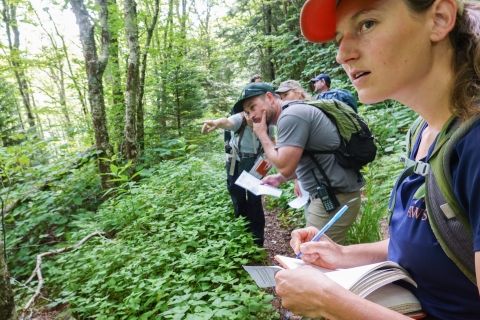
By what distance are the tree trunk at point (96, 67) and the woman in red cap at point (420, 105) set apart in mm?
5865

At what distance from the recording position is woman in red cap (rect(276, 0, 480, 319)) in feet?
2.38

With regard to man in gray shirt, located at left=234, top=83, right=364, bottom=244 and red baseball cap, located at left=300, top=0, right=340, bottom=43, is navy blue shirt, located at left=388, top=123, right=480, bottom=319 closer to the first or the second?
red baseball cap, located at left=300, top=0, right=340, bottom=43

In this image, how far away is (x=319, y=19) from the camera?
1.18 meters

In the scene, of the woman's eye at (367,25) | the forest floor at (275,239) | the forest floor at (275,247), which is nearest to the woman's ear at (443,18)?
the woman's eye at (367,25)

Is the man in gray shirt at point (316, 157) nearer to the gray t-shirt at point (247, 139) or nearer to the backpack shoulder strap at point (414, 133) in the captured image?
the backpack shoulder strap at point (414, 133)

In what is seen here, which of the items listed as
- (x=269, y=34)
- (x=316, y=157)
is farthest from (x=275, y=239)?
(x=269, y=34)

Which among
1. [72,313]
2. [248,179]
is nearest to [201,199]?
[248,179]

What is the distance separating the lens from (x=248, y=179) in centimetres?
326

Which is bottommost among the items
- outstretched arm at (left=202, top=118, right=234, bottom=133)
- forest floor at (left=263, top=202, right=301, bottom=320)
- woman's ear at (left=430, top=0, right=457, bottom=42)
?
forest floor at (left=263, top=202, right=301, bottom=320)

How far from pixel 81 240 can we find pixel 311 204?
13.2 feet

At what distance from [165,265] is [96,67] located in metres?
5.19

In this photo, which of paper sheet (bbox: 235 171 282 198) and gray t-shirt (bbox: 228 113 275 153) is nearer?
paper sheet (bbox: 235 171 282 198)

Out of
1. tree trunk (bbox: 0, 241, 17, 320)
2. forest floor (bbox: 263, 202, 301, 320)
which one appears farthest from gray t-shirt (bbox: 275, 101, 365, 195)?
tree trunk (bbox: 0, 241, 17, 320)

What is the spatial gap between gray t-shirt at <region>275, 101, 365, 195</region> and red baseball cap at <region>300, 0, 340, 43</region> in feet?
2.98
